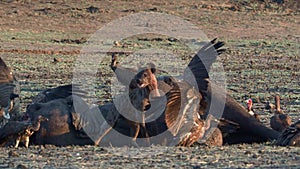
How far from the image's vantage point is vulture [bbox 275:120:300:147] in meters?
8.70

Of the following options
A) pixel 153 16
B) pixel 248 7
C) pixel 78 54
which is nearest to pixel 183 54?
pixel 78 54

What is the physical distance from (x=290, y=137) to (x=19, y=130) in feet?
7.80

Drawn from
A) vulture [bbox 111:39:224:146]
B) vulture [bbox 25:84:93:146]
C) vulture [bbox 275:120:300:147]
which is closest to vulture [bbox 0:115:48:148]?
vulture [bbox 25:84:93:146]

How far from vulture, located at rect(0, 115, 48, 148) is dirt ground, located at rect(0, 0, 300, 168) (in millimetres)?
172

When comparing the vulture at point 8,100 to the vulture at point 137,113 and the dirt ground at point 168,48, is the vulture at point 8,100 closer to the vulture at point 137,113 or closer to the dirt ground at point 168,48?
the vulture at point 137,113

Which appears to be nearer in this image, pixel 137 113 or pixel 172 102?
pixel 137 113

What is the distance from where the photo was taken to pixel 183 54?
23.1 m

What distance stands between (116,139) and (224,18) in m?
23.5

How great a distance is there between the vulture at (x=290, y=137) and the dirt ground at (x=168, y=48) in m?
0.15

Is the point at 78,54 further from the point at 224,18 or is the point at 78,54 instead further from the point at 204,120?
the point at 204,120

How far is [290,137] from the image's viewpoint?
8.77 m

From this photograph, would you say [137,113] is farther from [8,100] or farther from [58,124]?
[8,100]

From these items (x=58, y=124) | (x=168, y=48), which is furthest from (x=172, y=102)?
(x=168, y=48)

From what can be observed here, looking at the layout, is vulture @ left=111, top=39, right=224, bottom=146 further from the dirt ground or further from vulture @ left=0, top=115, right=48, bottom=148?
vulture @ left=0, top=115, right=48, bottom=148
